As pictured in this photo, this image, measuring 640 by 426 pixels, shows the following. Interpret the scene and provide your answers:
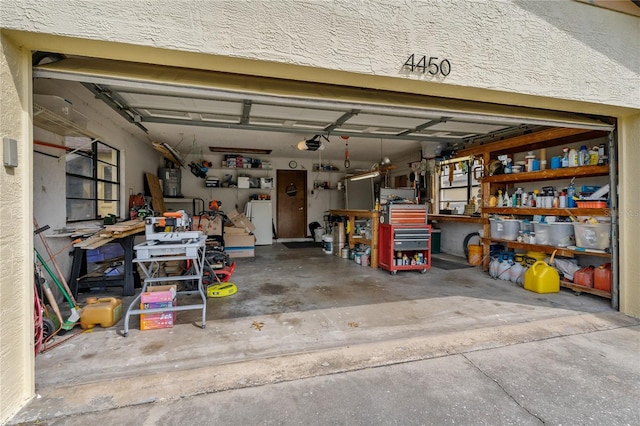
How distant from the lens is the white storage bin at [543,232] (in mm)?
4152

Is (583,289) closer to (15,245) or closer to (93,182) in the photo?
(15,245)

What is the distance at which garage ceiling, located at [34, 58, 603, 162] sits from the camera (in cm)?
204

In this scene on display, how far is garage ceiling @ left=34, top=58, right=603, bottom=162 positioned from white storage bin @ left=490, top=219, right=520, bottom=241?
147 cm

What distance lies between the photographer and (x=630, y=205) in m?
3.07

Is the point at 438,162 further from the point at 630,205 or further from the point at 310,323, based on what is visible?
the point at 310,323

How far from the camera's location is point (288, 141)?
6.57 meters

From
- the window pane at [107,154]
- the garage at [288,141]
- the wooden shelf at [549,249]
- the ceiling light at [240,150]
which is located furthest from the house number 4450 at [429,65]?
the ceiling light at [240,150]

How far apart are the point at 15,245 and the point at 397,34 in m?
2.76

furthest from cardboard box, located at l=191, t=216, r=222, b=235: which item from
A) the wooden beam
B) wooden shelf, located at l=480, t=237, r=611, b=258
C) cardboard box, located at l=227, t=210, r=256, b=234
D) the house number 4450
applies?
wooden shelf, located at l=480, t=237, r=611, b=258

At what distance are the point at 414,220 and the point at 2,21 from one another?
4.93 metres

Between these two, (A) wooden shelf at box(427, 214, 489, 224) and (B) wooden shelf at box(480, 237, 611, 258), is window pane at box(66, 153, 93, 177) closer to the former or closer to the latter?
(A) wooden shelf at box(427, 214, 489, 224)

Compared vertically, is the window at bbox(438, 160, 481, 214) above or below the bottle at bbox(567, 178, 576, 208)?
above

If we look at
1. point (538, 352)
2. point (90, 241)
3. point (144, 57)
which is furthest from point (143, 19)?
point (538, 352)

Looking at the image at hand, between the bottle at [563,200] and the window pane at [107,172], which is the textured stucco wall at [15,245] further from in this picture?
the bottle at [563,200]
